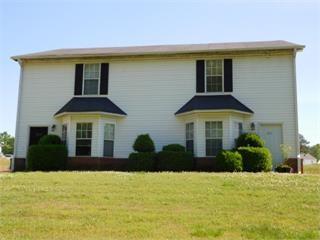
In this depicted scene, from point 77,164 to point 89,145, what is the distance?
3.53 ft

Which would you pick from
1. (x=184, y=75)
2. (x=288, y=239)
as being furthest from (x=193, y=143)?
(x=288, y=239)

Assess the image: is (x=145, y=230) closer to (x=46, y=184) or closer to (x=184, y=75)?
(x=46, y=184)

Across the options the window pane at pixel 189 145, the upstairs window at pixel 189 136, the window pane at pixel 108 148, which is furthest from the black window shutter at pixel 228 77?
the window pane at pixel 108 148

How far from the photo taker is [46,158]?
17250 millimetres

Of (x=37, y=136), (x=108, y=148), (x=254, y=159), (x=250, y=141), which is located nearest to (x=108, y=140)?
(x=108, y=148)

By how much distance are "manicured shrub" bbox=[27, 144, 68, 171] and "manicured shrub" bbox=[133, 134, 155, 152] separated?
142 inches

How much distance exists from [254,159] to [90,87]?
9.21 metres

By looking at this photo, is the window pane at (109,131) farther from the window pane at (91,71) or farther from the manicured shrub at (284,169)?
the manicured shrub at (284,169)

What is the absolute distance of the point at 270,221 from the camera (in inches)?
271

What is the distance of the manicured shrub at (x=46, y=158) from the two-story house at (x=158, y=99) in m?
0.71

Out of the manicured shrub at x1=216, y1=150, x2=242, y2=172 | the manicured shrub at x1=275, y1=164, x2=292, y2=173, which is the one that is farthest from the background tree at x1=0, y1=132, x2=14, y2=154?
the manicured shrub at x1=275, y1=164, x2=292, y2=173

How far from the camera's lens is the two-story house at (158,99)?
17531 millimetres

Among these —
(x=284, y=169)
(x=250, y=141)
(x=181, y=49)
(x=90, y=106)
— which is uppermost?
(x=181, y=49)

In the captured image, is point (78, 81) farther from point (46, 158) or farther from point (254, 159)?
point (254, 159)
